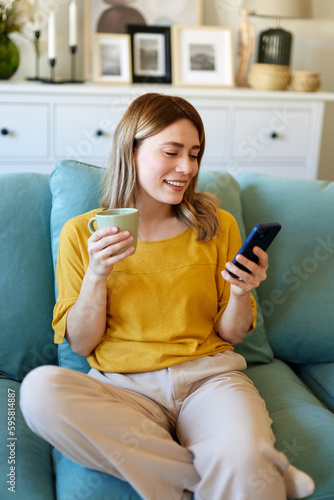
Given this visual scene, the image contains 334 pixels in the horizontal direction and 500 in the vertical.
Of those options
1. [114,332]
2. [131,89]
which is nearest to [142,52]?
[131,89]

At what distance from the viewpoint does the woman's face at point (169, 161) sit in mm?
1390

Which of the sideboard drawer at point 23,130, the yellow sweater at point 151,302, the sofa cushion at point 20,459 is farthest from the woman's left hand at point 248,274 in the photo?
the sideboard drawer at point 23,130

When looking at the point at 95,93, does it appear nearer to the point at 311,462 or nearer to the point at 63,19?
the point at 63,19

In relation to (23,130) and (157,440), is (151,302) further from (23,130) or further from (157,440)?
(23,130)

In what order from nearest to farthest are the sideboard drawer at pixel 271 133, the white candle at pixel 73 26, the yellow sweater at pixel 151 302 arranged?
the yellow sweater at pixel 151 302 → the white candle at pixel 73 26 → the sideboard drawer at pixel 271 133

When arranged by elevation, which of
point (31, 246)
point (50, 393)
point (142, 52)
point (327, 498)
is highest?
point (142, 52)

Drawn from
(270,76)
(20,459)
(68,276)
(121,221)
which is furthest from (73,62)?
(20,459)

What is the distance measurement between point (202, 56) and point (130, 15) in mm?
459

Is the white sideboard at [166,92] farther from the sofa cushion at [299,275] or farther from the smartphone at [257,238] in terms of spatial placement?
the smartphone at [257,238]

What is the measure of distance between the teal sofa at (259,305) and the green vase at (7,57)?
140 centimetres

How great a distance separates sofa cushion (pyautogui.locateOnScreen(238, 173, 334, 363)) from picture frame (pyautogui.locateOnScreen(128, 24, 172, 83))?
1.58 m

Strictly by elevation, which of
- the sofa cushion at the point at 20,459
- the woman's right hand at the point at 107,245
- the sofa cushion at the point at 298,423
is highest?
the woman's right hand at the point at 107,245

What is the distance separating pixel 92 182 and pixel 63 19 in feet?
6.13

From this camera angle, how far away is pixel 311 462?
121cm
